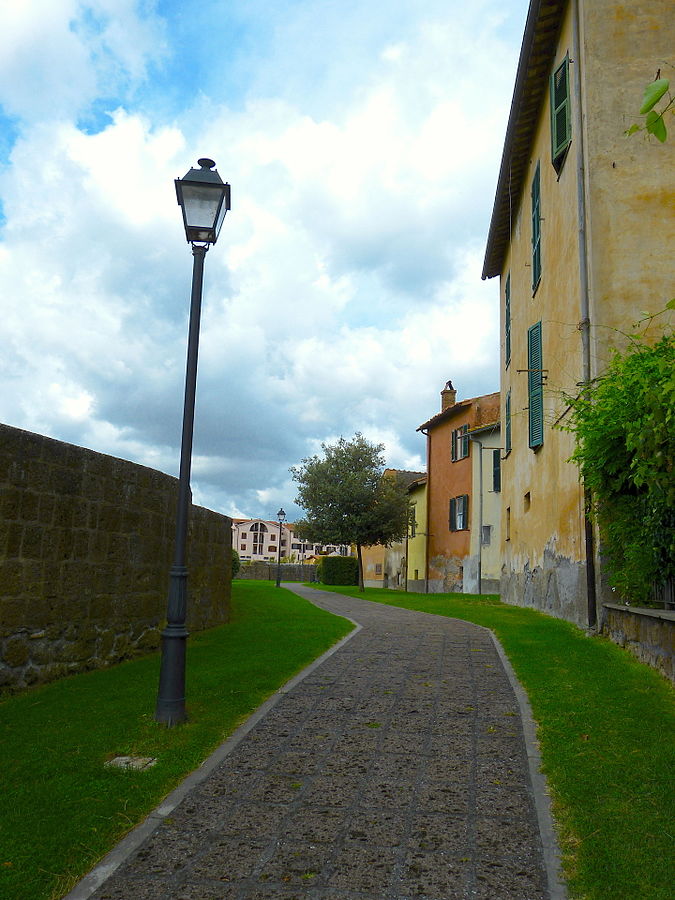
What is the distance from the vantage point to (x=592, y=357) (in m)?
10.3

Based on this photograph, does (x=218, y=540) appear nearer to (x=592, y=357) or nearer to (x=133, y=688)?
(x=133, y=688)

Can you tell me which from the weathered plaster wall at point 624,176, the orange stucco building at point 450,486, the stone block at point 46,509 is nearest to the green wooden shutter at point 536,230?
the weathered plaster wall at point 624,176

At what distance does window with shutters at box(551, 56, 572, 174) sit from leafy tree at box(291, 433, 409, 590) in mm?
21133

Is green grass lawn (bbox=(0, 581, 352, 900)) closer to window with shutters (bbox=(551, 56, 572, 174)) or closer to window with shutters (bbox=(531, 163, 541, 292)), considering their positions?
window with shutters (bbox=(551, 56, 572, 174))

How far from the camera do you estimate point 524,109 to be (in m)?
14.6

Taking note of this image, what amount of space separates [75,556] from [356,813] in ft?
14.1

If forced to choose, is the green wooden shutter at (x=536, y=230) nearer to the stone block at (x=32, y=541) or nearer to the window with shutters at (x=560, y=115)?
the window with shutters at (x=560, y=115)

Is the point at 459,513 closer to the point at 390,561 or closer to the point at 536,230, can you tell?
the point at 390,561

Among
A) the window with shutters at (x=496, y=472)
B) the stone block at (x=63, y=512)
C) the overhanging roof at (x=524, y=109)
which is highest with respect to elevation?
the overhanging roof at (x=524, y=109)

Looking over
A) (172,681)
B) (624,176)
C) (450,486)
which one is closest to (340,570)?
(450,486)

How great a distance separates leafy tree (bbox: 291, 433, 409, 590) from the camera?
3228 centimetres

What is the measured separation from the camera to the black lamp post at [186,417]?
5.36 metres

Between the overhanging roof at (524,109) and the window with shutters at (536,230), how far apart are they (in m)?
1.15

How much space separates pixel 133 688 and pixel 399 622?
7106mm
